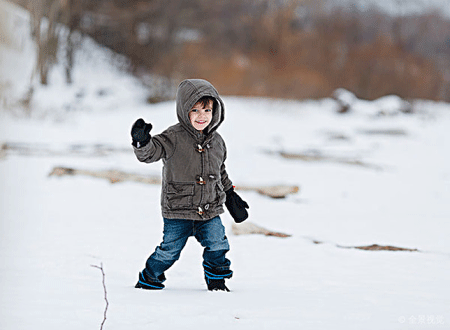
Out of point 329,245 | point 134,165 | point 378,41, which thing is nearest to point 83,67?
point 134,165

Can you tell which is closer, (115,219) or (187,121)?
(187,121)

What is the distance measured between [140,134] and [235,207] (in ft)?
2.26

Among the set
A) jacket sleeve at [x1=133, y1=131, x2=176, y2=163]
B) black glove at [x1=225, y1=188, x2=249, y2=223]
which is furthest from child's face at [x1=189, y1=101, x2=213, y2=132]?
black glove at [x1=225, y1=188, x2=249, y2=223]

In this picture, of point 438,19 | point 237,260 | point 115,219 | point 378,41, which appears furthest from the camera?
point 438,19

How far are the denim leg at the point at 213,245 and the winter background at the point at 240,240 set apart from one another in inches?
4.8

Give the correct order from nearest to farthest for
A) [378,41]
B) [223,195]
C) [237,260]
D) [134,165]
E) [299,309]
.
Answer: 1. [299,309]
2. [223,195]
3. [237,260]
4. [134,165]
5. [378,41]

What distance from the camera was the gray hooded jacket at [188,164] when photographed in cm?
226

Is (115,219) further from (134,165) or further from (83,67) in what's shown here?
(83,67)

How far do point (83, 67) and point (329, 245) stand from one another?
15259 mm

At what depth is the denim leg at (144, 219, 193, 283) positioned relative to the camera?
2.31 metres

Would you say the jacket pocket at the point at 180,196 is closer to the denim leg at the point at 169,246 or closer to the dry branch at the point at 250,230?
the denim leg at the point at 169,246

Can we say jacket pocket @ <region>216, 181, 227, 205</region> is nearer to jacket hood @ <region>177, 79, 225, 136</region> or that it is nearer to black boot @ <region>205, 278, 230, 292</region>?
jacket hood @ <region>177, 79, 225, 136</region>

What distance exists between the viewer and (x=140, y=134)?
6.82 feet

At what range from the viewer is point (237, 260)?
3.32m
